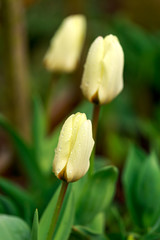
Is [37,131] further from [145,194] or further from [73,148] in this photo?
[73,148]

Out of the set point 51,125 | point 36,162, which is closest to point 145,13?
point 51,125

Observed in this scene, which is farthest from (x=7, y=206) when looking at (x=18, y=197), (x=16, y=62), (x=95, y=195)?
(x=16, y=62)

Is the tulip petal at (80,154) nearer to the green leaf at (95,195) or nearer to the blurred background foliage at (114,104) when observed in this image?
the green leaf at (95,195)

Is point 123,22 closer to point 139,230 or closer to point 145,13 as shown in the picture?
point 145,13

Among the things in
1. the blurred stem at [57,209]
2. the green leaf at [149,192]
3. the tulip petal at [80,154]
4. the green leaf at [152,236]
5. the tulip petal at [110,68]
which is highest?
the tulip petal at [110,68]

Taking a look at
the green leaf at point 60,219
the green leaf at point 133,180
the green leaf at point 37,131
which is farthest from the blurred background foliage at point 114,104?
the green leaf at point 60,219

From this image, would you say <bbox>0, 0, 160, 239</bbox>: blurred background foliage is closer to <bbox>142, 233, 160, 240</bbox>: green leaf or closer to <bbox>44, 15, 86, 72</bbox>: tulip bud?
<bbox>44, 15, 86, 72</bbox>: tulip bud
